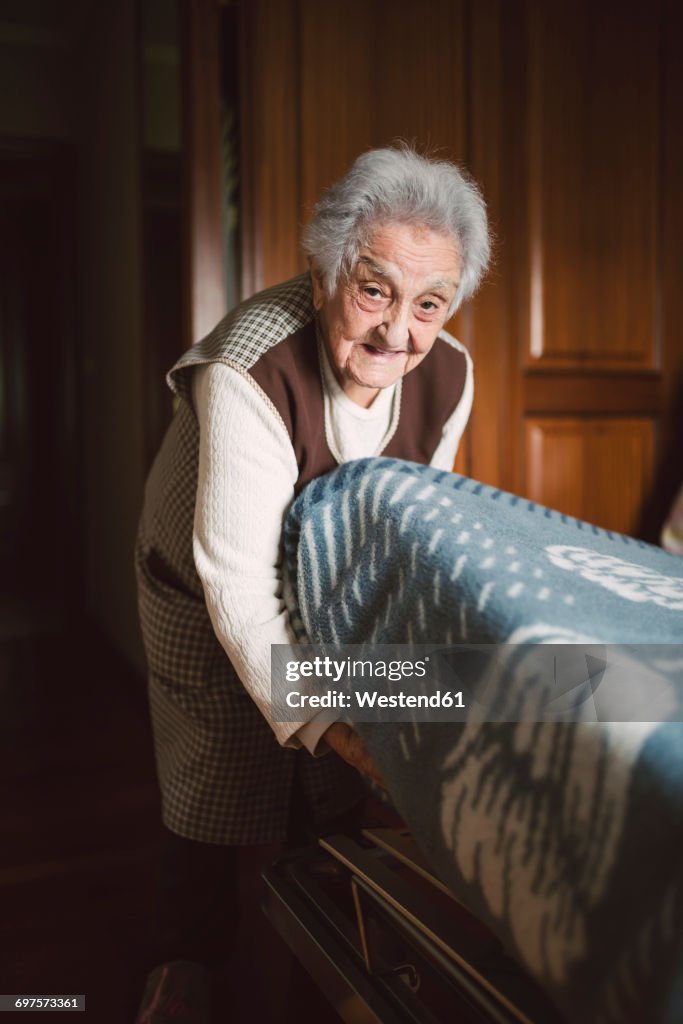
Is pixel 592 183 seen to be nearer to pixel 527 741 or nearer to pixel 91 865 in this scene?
pixel 527 741

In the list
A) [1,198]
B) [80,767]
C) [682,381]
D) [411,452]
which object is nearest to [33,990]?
[80,767]

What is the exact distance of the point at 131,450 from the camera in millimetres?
2484

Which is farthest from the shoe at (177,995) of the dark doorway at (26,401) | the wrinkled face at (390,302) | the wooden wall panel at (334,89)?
the dark doorway at (26,401)

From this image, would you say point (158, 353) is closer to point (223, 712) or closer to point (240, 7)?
point (240, 7)

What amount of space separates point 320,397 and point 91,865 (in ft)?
3.70

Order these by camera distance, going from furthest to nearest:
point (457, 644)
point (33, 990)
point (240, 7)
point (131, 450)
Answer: point (131, 450) → point (240, 7) → point (33, 990) → point (457, 644)

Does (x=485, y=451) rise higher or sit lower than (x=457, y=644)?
higher

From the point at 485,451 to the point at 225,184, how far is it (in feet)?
2.65

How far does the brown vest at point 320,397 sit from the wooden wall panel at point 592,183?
2.92ft

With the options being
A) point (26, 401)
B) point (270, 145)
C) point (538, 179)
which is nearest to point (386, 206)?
point (270, 145)

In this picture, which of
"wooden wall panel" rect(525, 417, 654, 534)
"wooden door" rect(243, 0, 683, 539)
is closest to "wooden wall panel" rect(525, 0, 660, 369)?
"wooden door" rect(243, 0, 683, 539)

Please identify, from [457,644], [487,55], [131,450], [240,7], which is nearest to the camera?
[457,644]

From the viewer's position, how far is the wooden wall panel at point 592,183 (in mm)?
1850

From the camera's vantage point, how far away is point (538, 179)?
6.03 feet
